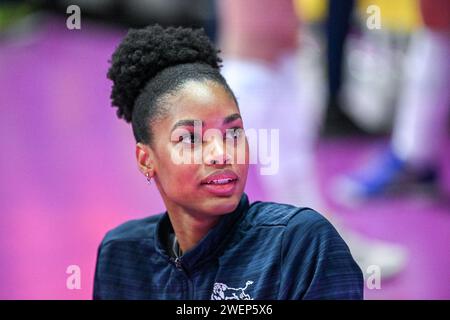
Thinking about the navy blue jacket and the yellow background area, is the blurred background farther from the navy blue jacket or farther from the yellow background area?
the navy blue jacket

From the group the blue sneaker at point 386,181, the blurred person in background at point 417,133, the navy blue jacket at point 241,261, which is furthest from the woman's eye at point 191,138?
the blue sneaker at point 386,181

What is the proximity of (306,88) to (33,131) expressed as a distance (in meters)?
0.95

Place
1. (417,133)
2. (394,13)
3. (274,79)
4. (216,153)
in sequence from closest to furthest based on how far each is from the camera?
(216,153), (274,79), (417,133), (394,13)

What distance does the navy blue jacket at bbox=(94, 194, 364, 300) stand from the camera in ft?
3.00

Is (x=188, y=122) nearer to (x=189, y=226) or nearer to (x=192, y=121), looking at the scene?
(x=192, y=121)

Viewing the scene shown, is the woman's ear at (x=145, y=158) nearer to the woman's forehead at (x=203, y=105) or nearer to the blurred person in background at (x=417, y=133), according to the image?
the woman's forehead at (x=203, y=105)

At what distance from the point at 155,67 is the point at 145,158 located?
3.9 inches

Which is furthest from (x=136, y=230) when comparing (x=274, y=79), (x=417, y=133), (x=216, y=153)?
(x=417, y=133)

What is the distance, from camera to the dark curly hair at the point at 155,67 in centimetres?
92

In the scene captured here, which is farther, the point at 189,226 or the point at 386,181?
the point at 386,181

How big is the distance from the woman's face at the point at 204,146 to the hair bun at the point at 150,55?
0.15 ft

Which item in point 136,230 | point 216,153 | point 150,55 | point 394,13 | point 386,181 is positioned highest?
point 394,13

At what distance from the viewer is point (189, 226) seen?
97 cm
